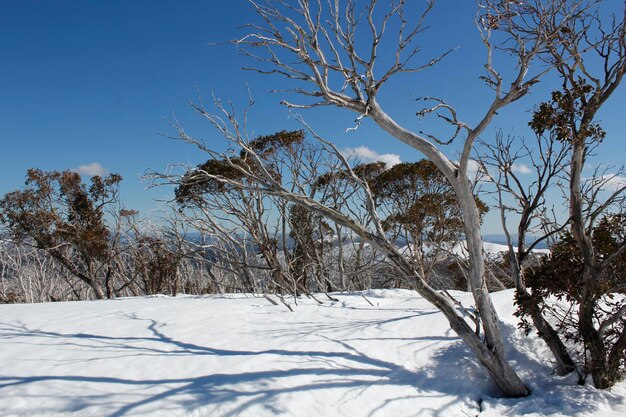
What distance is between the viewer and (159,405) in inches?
A: 137

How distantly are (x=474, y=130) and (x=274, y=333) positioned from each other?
3.49m

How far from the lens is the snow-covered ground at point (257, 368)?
3.62m

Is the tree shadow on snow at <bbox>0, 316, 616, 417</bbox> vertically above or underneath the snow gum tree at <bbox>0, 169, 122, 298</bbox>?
underneath

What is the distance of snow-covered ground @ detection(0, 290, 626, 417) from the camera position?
143 inches

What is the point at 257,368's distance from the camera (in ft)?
14.1

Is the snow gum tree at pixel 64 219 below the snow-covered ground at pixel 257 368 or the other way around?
the other way around

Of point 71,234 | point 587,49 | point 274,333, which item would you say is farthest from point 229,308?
point 71,234

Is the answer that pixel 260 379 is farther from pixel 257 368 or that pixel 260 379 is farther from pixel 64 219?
pixel 64 219

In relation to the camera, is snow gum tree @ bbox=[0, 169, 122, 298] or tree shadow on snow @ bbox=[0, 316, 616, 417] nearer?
tree shadow on snow @ bbox=[0, 316, 616, 417]

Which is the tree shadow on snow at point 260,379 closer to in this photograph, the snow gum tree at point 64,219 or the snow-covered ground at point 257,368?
the snow-covered ground at point 257,368

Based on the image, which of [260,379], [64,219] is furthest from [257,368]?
[64,219]

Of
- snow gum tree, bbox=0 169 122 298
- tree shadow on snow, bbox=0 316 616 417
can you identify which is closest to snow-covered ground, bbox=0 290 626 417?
tree shadow on snow, bbox=0 316 616 417

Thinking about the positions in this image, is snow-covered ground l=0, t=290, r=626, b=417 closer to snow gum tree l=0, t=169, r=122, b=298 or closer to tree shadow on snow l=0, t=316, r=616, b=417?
tree shadow on snow l=0, t=316, r=616, b=417

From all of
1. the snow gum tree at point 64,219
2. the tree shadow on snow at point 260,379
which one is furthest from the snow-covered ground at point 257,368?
the snow gum tree at point 64,219
